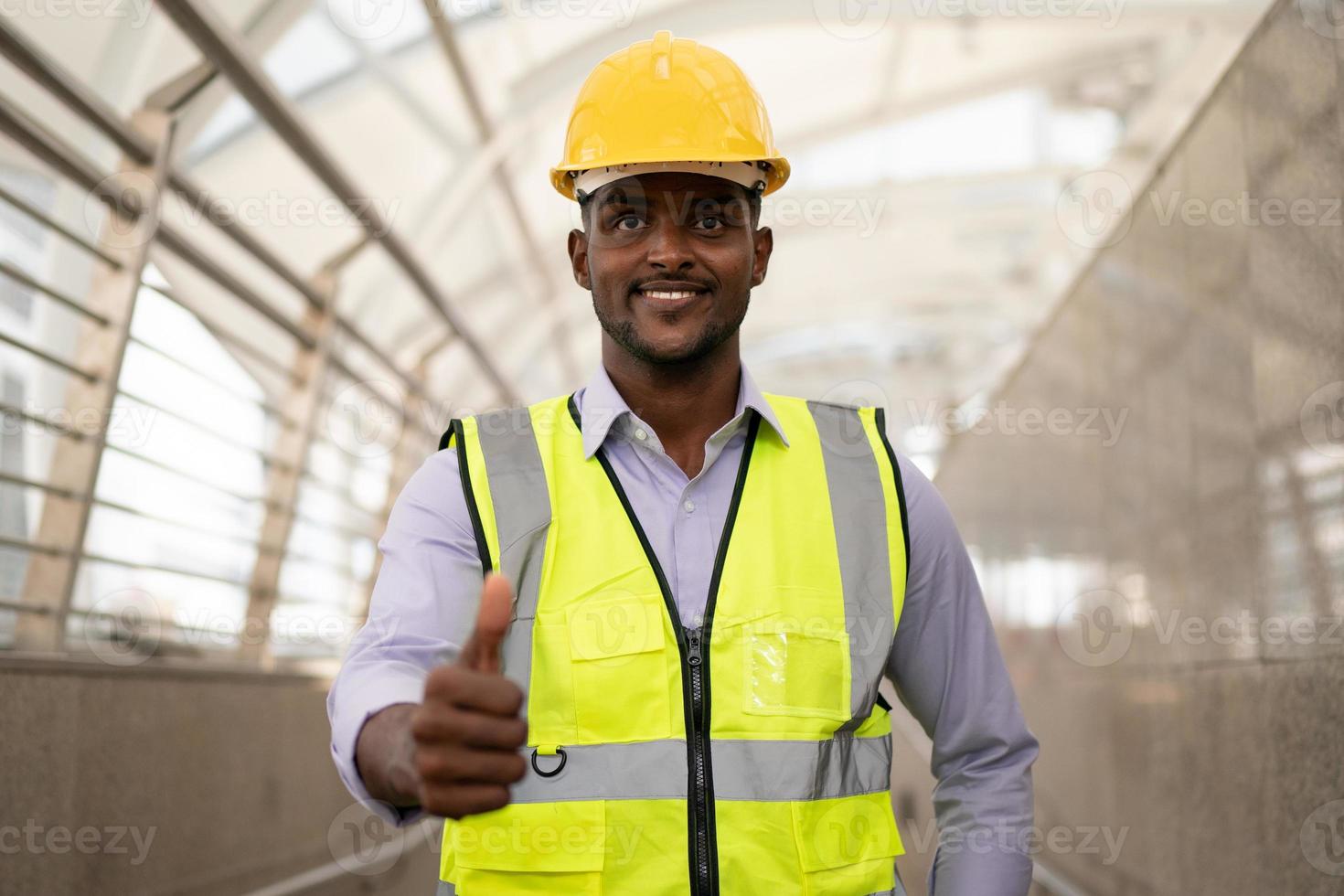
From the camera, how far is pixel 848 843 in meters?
2.27

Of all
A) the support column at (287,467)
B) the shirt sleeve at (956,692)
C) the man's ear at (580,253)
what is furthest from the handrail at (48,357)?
the shirt sleeve at (956,692)

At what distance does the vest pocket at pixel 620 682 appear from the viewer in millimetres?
2215

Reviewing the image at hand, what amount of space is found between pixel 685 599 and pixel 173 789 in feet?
7.82

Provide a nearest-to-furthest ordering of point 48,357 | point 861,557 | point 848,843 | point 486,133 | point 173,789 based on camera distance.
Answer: point 848,843 < point 861,557 < point 48,357 < point 173,789 < point 486,133

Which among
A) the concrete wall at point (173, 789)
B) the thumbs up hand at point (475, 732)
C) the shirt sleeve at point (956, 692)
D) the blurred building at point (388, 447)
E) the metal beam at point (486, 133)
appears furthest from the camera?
the metal beam at point (486, 133)

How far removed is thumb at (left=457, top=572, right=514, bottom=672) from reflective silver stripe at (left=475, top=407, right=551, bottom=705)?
654mm

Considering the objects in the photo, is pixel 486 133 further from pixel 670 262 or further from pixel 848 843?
pixel 848 843

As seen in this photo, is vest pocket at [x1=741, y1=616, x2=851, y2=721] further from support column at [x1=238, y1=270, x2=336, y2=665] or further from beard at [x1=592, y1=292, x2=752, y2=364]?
support column at [x1=238, y1=270, x2=336, y2=665]

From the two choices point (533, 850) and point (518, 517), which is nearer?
point (533, 850)

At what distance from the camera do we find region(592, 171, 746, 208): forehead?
8.53ft

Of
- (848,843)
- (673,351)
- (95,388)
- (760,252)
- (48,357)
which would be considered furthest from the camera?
(95,388)

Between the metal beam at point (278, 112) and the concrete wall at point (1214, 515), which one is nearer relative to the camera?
the concrete wall at point (1214, 515)

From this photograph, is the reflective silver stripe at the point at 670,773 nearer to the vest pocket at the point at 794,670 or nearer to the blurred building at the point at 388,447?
the vest pocket at the point at 794,670

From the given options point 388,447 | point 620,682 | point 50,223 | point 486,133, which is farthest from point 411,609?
point 486,133
